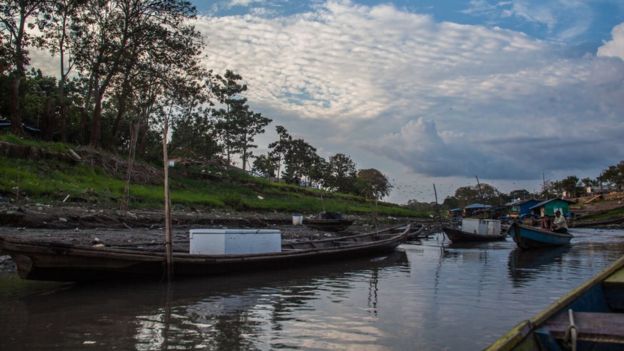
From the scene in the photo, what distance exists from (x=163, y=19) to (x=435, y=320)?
30359mm

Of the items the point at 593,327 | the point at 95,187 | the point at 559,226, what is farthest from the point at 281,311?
the point at 559,226

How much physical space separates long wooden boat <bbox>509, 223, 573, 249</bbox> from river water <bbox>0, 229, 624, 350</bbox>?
9.78 m

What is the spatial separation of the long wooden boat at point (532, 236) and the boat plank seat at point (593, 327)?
21.2 metres

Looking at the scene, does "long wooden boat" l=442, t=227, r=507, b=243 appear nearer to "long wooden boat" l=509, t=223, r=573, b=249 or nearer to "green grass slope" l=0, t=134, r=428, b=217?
"long wooden boat" l=509, t=223, r=573, b=249

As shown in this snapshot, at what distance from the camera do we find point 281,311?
366 inches

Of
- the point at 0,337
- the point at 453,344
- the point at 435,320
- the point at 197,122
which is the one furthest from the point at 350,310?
the point at 197,122

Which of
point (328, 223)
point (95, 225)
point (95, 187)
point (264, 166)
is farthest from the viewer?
point (264, 166)

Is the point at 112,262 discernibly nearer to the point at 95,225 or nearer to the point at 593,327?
the point at 593,327

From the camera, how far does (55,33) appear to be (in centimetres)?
3042

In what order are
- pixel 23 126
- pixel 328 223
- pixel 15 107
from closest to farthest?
pixel 15 107, pixel 328 223, pixel 23 126

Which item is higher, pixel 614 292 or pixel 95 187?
pixel 95 187

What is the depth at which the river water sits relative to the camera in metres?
7.18

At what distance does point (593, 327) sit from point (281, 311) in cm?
606

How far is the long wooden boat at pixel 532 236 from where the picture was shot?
24.5m
